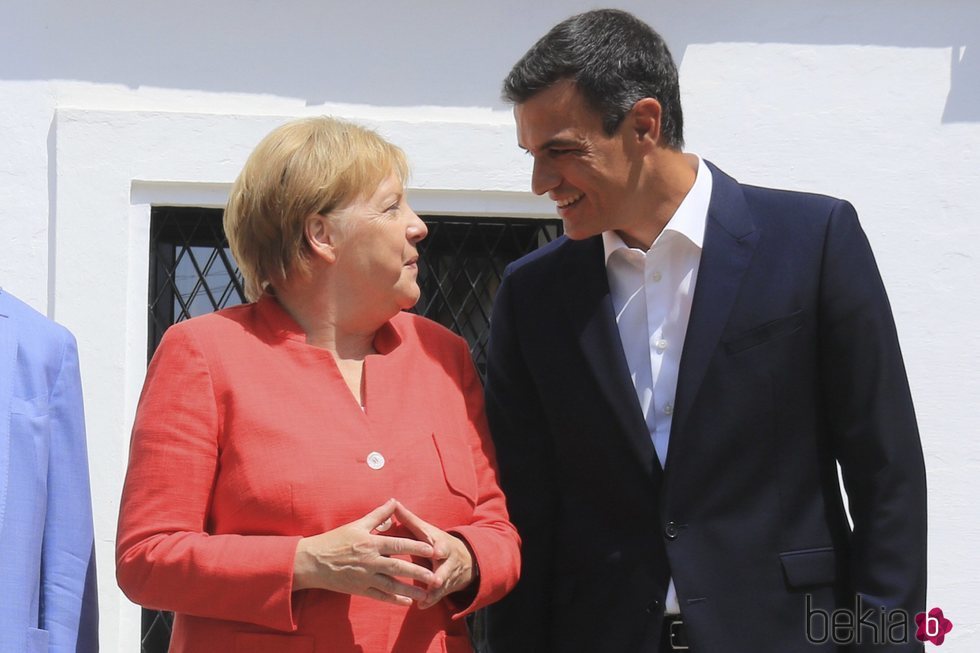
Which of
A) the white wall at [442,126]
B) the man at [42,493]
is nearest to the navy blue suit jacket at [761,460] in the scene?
the man at [42,493]

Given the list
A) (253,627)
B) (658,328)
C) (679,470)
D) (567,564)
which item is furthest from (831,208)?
(253,627)

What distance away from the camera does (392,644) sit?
2605mm

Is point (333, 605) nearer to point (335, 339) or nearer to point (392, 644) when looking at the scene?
point (392, 644)

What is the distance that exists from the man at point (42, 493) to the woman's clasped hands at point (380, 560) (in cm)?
49

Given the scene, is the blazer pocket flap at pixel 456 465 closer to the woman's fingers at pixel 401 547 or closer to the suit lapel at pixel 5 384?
the woman's fingers at pixel 401 547

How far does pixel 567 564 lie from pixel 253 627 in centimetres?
65

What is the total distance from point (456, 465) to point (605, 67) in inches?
34.3

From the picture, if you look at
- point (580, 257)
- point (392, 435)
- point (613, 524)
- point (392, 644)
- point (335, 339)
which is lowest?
point (392, 644)

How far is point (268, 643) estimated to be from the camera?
8.32ft

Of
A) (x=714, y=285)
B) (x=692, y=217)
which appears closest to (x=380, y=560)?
(x=714, y=285)

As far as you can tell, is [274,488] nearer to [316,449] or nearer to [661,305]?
[316,449]

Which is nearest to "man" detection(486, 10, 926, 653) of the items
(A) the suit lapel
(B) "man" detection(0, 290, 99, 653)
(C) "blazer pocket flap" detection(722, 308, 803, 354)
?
(C) "blazer pocket flap" detection(722, 308, 803, 354)

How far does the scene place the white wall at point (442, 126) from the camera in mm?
4613

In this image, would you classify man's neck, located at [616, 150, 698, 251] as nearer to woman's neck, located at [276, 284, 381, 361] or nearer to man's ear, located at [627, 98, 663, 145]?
man's ear, located at [627, 98, 663, 145]
